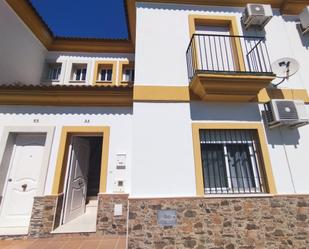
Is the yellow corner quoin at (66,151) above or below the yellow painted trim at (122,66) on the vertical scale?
below

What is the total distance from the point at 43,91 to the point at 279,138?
6940 mm

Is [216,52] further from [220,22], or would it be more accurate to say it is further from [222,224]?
[222,224]

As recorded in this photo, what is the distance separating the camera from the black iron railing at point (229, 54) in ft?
16.8

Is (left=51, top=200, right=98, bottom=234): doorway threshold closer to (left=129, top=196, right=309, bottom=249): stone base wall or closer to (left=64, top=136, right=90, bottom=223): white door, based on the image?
(left=64, top=136, right=90, bottom=223): white door

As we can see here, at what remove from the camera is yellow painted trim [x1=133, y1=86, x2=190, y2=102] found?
4.73m

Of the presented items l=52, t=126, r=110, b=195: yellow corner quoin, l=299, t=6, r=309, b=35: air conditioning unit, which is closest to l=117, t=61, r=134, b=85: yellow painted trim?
l=52, t=126, r=110, b=195: yellow corner quoin

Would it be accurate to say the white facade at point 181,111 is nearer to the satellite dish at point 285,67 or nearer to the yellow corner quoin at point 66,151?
the satellite dish at point 285,67

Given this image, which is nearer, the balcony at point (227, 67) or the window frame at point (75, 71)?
the balcony at point (227, 67)

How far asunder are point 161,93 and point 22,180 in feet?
15.7

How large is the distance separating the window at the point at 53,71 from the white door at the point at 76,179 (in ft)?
12.2

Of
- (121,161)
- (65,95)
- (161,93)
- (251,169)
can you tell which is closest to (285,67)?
(251,169)

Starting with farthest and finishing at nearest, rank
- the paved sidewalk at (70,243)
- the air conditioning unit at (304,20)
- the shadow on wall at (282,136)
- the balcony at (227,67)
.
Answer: the air conditioning unit at (304,20) → the shadow on wall at (282,136) → the balcony at (227,67) → the paved sidewalk at (70,243)

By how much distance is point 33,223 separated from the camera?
187 inches

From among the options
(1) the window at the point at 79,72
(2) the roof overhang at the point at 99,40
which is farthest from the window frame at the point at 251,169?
(1) the window at the point at 79,72
